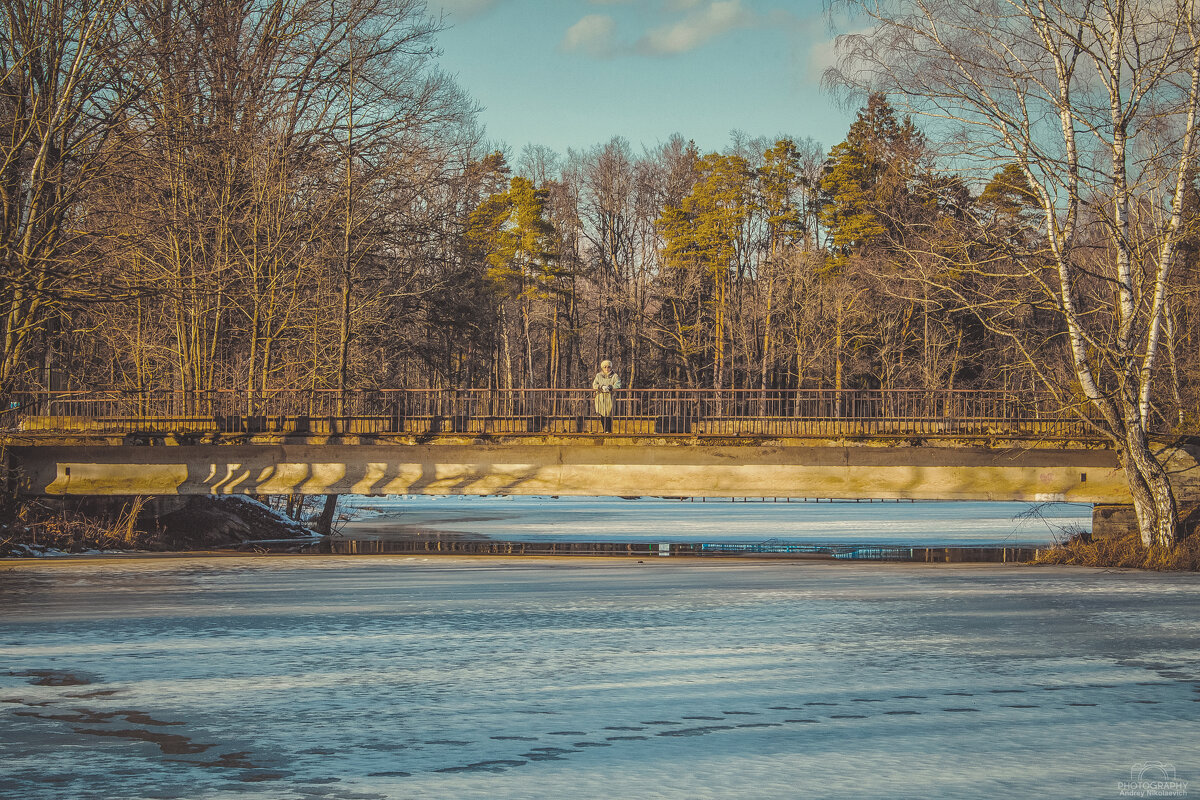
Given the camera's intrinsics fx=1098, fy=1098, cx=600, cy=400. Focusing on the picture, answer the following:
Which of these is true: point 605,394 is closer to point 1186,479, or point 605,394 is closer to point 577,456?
point 577,456

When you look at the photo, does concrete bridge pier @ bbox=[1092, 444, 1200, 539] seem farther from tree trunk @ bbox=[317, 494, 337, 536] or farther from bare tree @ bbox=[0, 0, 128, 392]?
tree trunk @ bbox=[317, 494, 337, 536]

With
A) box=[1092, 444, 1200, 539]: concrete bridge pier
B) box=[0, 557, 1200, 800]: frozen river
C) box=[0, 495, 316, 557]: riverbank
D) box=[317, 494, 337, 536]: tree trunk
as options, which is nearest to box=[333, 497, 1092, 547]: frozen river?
box=[317, 494, 337, 536]: tree trunk

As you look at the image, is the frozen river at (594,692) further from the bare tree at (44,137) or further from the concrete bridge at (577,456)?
the concrete bridge at (577,456)

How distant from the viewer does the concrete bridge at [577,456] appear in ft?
78.4

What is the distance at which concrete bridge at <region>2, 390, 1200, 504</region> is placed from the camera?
23891 mm

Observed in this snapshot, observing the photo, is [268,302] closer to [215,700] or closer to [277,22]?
[277,22]

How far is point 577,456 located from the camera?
25.2 metres

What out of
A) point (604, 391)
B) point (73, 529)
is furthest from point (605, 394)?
point (73, 529)

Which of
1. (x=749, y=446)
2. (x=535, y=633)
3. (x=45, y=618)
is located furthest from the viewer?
(x=749, y=446)

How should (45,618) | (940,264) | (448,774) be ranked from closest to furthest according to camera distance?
(448,774) < (45,618) < (940,264)

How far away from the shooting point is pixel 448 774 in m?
6.84

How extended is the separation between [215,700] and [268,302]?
2540 centimetres

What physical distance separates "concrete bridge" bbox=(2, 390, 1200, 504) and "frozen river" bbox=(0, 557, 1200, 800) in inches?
280

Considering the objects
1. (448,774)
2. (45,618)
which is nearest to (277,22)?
(45,618)
